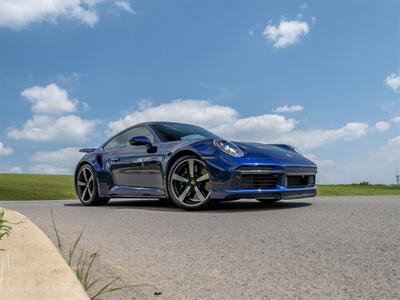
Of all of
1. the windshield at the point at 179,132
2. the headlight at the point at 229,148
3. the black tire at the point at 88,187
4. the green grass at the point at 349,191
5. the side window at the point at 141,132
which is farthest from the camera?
the green grass at the point at 349,191

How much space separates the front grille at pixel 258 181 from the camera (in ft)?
17.3

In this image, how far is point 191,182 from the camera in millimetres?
5660

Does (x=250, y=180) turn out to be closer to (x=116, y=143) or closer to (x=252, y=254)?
(x=252, y=254)

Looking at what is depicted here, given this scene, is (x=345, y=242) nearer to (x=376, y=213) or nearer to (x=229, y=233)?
(x=229, y=233)

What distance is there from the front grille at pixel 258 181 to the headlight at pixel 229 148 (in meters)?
0.31

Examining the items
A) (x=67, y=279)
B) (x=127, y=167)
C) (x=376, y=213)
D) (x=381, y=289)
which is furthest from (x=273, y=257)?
(x=127, y=167)

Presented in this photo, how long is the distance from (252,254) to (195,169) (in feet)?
9.62

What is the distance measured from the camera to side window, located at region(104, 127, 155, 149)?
691 centimetres

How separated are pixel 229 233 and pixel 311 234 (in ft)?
2.19

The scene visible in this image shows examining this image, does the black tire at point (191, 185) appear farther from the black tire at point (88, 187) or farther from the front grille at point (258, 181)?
the black tire at point (88, 187)

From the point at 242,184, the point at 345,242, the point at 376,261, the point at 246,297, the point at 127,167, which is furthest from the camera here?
the point at 127,167

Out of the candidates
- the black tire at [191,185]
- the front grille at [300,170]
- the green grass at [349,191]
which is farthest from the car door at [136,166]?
the green grass at [349,191]

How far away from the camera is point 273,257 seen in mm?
2703

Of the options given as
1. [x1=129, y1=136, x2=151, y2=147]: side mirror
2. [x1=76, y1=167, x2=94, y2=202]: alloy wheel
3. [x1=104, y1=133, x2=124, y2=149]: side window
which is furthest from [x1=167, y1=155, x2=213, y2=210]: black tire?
[x1=76, y1=167, x2=94, y2=202]: alloy wheel
